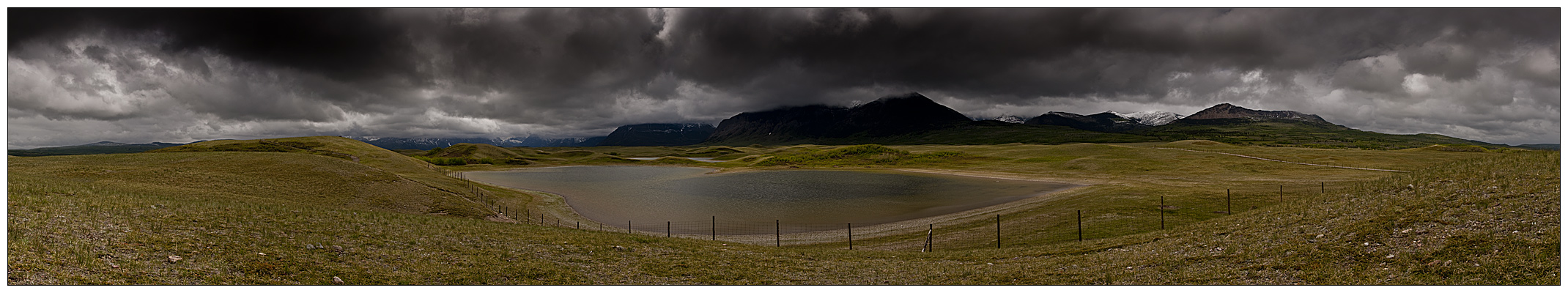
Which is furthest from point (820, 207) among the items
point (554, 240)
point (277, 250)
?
point (277, 250)

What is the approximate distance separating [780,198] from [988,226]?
31723 millimetres

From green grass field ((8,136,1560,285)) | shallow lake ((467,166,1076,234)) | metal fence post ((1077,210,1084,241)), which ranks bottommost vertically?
shallow lake ((467,166,1076,234))

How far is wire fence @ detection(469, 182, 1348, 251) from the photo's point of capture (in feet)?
86.3

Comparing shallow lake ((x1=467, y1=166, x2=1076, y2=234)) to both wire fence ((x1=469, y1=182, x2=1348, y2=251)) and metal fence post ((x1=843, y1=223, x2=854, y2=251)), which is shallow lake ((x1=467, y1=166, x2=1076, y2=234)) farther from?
metal fence post ((x1=843, y1=223, x2=854, y2=251))

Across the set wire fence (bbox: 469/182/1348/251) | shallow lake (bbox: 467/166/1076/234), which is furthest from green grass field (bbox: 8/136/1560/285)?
shallow lake (bbox: 467/166/1076/234)

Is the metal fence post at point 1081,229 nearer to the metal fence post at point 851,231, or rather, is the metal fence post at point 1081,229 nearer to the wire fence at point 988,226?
the wire fence at point 988,226

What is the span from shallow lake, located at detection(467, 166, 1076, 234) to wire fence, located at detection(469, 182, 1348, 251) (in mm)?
1105

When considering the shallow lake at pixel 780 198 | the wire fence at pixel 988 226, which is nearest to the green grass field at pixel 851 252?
the wire fence at pixel 988 226

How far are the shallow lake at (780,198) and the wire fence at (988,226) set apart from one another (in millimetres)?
1105

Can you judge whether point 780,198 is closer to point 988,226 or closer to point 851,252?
point 988,226

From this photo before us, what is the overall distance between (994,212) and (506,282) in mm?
35573

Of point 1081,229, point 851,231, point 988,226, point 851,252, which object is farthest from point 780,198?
point 851,252

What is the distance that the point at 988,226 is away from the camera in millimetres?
32156

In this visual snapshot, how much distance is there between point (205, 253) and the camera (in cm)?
1254
